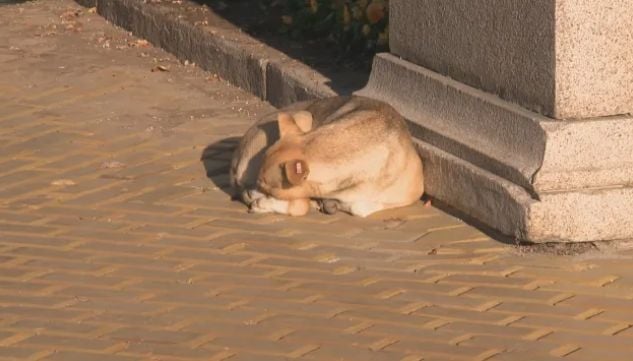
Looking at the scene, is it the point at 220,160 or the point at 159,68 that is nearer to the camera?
the point at 220,160

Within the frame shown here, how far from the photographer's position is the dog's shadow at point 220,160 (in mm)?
8289

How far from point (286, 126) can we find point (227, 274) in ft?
3.67

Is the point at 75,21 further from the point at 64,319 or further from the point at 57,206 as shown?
the point at 64,319

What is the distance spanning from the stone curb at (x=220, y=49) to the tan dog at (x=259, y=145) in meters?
0.99

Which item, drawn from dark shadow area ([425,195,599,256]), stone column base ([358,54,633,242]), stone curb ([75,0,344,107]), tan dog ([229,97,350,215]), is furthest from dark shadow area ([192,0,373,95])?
dark shadow area ([425,195,599,256])

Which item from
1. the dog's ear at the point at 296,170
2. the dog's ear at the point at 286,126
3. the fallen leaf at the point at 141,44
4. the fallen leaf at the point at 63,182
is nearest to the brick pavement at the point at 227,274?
the fallen leaf at the point at 63,182

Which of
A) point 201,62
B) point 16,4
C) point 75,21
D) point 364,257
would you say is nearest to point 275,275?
point 364,257

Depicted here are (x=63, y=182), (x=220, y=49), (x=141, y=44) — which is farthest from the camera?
(x=141, y=44)

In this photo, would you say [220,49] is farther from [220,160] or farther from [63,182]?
[63,182]

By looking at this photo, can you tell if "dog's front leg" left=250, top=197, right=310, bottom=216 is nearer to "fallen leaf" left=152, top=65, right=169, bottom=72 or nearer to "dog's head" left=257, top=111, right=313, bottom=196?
"dog's head" left=257, top=111, right=313, bottom=196

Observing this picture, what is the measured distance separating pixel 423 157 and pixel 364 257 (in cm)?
102

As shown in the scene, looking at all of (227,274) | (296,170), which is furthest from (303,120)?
(227,274)

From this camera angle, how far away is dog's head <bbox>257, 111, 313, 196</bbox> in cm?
735

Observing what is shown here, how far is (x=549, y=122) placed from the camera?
22.9ft
